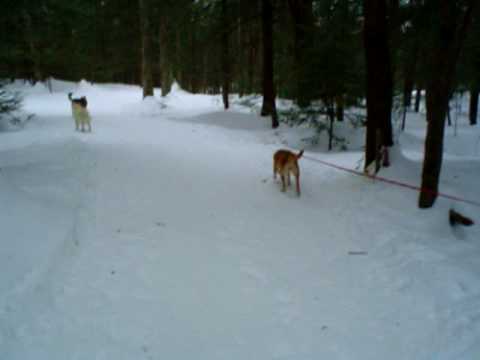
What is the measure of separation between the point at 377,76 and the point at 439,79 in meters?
1.99

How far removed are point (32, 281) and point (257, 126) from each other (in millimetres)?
11722

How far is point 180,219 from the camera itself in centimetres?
491

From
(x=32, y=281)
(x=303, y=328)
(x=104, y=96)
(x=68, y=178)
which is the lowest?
(x=303, y=328)

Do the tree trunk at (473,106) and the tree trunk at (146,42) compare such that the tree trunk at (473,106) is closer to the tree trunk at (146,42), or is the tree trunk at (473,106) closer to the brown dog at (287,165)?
the brown dog at (287,165)

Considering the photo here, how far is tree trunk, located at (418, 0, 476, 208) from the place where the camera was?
416 cm

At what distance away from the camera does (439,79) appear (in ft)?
14.3

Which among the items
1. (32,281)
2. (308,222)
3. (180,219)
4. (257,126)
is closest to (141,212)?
(180,219)

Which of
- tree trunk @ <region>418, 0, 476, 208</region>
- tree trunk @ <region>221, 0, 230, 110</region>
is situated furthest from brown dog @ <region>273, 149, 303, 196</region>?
tree trunk @ <region>221, 0, 230, 110</region>

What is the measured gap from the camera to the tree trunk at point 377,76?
598 cm

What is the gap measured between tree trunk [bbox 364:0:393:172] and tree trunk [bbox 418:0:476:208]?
123 centimetres

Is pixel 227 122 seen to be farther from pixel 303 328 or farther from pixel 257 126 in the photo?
pixel 303 328

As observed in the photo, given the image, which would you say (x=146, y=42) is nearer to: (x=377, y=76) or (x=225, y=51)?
(x=225, y=51)

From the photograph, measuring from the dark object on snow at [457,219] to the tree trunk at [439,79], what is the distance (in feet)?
1.47

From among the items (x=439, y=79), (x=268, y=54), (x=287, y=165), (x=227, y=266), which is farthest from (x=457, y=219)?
(x=268, y=54)
